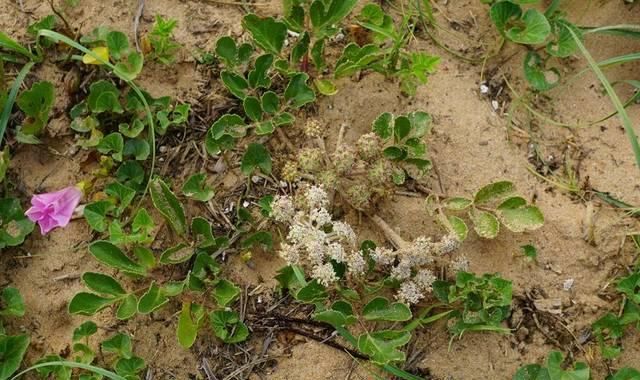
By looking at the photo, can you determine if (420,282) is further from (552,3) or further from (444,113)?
(552,3)

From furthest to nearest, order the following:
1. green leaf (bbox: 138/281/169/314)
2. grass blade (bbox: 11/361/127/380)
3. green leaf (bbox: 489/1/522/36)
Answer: green leaf (bbox: 489/1/522/36)
green leaf (bbox: 138/281/169/314)
grass blade (bbox: 11/361/127/380)

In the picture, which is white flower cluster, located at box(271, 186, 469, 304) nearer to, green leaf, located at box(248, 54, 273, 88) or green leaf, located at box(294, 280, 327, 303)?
green leaf, located at box(294, 280, 327, 303)

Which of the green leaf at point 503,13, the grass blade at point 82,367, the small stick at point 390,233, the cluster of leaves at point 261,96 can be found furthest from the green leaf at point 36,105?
the green leaf at point 503,13

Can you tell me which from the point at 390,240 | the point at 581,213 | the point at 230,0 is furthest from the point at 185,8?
the point at 581,213

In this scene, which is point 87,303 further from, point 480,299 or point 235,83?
point 480,299

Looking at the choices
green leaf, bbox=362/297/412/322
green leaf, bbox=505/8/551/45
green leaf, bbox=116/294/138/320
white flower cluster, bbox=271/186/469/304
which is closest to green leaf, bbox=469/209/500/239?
white flower cluster, bbox=271/186/469/304

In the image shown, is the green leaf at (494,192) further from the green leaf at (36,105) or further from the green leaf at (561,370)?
the green leaf at (36,105)
